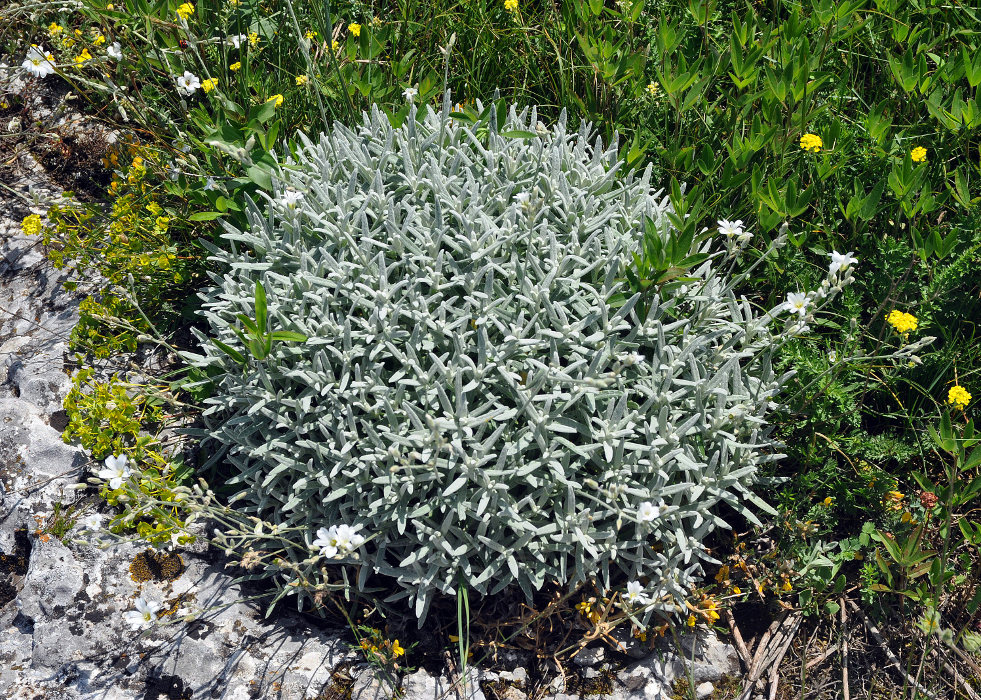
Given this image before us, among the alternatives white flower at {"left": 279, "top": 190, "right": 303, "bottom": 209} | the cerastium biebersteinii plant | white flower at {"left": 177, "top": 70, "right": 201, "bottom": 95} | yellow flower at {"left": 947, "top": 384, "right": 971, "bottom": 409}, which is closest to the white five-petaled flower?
the cerastium biebersteinii plant

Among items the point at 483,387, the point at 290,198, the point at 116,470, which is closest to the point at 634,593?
the point at 483,387

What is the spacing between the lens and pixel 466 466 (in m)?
2.66

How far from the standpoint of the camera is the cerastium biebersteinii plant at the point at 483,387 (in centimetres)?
273

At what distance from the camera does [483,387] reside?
2.85 meters

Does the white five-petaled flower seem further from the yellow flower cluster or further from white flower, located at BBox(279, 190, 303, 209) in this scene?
the yellow flower cluster

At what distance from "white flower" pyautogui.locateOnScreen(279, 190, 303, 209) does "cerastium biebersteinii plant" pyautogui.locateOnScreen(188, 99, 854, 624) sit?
0.01 meters

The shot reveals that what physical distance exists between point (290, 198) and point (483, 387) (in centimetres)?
111

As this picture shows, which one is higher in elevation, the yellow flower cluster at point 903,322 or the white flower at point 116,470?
the white flower at point 116,470

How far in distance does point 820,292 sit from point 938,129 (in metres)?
1.76

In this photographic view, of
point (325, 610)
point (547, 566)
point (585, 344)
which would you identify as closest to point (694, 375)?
point (585, 344)

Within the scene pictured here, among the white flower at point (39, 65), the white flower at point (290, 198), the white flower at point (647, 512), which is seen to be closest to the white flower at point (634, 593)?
the white flower at point (647, 512)

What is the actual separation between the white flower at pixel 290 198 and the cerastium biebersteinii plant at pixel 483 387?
1 cm

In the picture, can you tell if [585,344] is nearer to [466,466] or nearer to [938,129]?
[466,466]

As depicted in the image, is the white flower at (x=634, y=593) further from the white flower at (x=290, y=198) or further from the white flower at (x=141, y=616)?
the white flower at (x=290, y=198)
